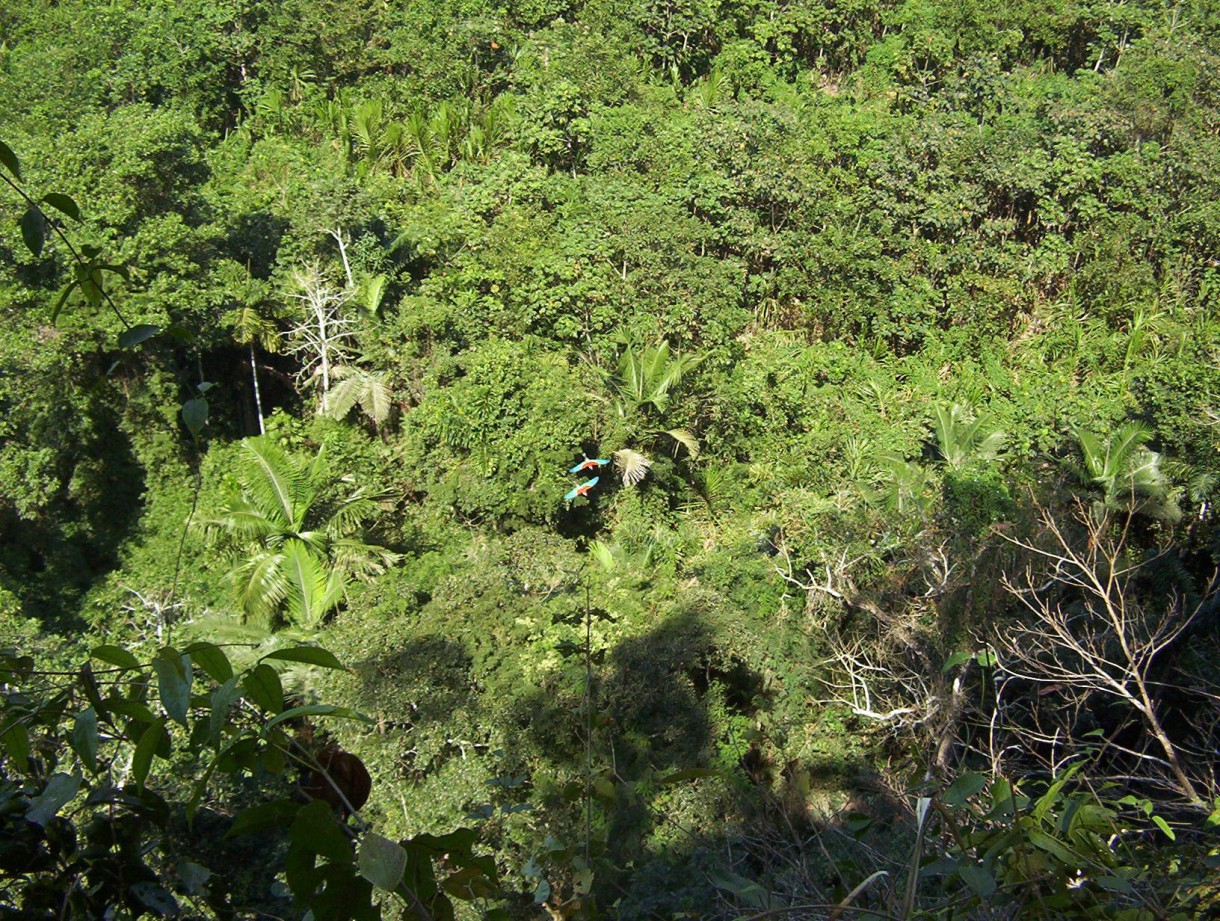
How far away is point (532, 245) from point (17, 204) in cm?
482

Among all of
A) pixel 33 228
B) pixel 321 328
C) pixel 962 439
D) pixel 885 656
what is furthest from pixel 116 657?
pixel 321 328

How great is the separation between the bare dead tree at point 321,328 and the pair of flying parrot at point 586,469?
3.00 metres

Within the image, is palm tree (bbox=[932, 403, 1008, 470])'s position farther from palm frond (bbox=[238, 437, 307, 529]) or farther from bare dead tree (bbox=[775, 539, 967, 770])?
palm frond (bbox=[238, 437, 307, 529])

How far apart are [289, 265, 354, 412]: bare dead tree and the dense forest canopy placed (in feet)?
0.20

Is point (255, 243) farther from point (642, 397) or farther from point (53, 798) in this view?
point (53, 798)

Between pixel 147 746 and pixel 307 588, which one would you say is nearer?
pixel 147 746

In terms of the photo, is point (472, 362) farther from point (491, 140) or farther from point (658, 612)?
point (491, 140)

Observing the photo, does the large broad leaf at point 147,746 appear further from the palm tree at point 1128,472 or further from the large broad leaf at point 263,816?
the palm tree at point 1128,472

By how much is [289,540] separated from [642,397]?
3.46m

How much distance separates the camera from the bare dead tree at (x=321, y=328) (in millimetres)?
10953

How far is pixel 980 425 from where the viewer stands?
10062mm

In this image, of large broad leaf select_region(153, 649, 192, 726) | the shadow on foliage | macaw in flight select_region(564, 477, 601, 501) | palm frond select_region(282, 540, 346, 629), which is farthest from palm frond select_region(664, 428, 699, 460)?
large broad leaf select_region(153, 649, 192, 726)

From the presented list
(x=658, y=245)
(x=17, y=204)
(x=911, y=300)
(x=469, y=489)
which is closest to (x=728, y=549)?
(x=469, y=489)

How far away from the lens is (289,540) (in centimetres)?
852
